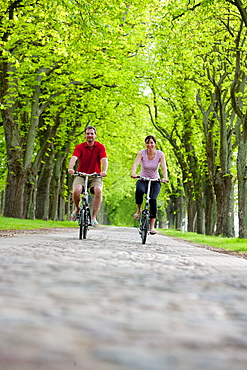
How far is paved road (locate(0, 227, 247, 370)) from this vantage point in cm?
155

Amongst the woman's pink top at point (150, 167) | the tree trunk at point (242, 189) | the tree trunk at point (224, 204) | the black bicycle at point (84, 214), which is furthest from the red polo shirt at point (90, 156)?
the tree trunk at point (224, 204)

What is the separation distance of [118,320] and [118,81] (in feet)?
64.6

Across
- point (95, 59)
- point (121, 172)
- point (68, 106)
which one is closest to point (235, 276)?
point (95, 59)

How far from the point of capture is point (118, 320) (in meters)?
2.17

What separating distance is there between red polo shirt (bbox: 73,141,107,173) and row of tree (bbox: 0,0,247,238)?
16.9 ft

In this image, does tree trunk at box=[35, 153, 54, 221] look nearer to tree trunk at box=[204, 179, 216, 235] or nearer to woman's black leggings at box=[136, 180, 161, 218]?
tree trunk at box=[204, 179, 216, 235]

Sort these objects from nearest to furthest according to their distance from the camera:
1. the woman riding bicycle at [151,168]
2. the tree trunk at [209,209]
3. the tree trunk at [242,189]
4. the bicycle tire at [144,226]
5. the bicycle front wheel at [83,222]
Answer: the bicycle front wheel at [83,222] < the bicycle tire at [144,226] < the woman riding bicycle at [151,168] < the tree trunk at [242,189] < the tree trunk at [209,209]

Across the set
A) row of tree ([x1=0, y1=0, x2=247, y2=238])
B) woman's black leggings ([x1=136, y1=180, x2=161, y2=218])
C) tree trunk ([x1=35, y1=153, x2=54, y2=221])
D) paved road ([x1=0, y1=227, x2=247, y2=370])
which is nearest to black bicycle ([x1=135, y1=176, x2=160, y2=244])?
woman's black leggings ([x1=136, y1=180, x2=161, y2=218])

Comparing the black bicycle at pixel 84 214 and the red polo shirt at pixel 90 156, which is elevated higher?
the red polo shirt at pixel 90 156

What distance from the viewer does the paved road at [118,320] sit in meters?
1.55

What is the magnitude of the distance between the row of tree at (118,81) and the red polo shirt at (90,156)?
16.9ft

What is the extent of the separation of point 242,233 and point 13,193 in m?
10.4

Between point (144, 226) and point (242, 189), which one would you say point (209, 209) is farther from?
point (144, 226)

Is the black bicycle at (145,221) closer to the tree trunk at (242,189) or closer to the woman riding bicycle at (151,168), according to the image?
the woman riding bicycle at (151,168)
